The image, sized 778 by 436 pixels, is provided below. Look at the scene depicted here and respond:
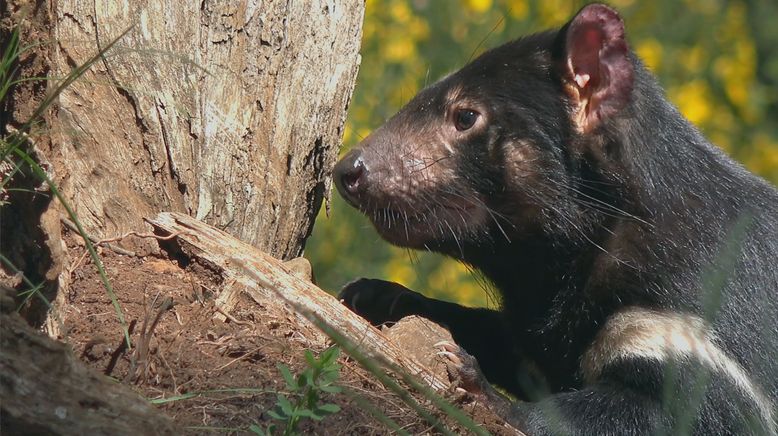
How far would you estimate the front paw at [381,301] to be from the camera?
420 centimetres

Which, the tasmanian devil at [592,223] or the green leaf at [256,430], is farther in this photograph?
the tasmanian devil at [592,223]

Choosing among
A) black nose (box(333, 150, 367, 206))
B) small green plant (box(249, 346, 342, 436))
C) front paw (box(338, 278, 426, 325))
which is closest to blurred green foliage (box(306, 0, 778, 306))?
front paw (box(338, 278, 426, 325))

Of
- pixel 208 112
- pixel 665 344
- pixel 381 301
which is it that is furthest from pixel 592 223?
pixel 208 112

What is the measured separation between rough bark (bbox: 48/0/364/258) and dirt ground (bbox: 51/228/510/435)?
307 mm

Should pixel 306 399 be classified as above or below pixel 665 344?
below

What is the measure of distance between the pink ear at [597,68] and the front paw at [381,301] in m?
0.97

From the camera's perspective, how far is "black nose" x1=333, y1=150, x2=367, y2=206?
4.02 metres

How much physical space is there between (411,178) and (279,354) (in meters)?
1.07

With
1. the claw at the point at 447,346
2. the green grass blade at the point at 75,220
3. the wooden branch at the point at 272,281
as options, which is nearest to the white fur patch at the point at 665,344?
the claw at the point at 447,346

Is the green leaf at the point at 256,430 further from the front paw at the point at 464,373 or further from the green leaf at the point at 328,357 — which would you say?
the front paw at the point at 464,373

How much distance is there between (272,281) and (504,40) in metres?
3.75

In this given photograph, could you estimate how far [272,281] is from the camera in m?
3.49

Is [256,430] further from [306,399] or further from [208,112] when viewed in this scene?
[208,112]

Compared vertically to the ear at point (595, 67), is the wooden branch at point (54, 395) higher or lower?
lower
